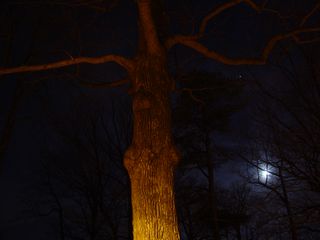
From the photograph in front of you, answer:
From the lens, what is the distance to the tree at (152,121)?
5.06 m

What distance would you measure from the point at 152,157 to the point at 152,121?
54cm

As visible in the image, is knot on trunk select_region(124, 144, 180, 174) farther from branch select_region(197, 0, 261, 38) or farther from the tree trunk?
branch select_region(197, 0, 261, 38)

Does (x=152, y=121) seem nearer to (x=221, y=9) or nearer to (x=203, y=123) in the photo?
(x=221, y=9)

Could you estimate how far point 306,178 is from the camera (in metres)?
9.52

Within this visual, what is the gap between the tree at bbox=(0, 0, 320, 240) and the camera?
5059 millimetres

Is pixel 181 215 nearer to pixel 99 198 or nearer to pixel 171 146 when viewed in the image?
pixel 99 198

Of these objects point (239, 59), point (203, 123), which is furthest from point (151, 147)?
point (203, 123)

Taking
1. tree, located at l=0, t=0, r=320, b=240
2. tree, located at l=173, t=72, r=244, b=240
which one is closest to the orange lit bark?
tree, located at l=0, t=0, r=320, b=240

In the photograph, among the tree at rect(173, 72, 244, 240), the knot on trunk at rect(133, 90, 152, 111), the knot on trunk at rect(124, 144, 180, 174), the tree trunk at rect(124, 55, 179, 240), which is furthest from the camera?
the tree at rect(173, 72, 244, 240)

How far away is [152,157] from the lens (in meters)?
5.19

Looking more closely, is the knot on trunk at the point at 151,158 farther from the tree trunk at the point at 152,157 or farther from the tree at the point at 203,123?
the tree at the point at 203,123

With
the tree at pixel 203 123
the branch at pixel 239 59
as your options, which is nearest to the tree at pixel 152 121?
the branch at pixel 239 59

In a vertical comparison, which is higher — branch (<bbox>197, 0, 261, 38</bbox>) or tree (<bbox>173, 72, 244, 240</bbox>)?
tree (<bbox>173, 72, 244, 240</bbox>)

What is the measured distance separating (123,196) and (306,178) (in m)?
9.35
